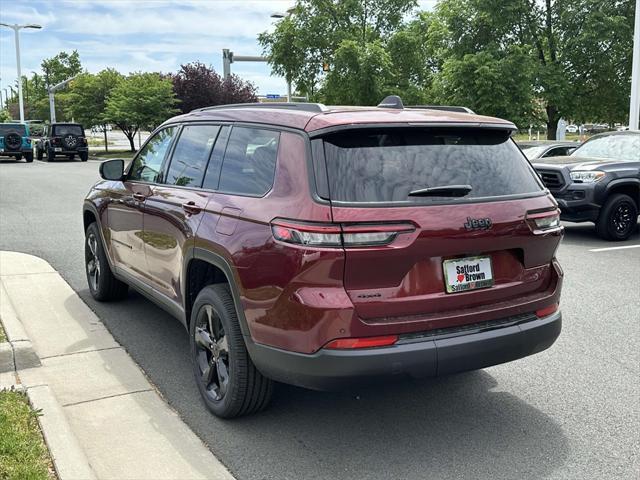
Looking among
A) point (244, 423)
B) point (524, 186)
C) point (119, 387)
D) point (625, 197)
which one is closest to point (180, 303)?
point (119, 387)

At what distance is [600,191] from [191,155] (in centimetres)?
743

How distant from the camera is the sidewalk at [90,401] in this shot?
330cm

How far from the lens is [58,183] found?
796 inches

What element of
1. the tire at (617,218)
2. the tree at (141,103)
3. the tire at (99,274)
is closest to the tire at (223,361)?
the tire at (99,274)

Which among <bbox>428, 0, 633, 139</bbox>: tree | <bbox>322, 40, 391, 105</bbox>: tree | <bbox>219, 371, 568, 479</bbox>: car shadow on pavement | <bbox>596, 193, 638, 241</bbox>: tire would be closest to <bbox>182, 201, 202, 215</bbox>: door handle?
<bbox>219, 371, 568, 479</bbox>: car shadow on pavement

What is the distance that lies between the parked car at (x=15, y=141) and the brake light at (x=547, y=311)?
32.1 metres

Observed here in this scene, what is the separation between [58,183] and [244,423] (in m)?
18.3

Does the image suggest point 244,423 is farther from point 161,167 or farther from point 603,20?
point 603,20

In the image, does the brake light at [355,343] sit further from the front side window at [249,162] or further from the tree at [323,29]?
the tree at [323,29]

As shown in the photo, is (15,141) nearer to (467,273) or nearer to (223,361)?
(223,361)

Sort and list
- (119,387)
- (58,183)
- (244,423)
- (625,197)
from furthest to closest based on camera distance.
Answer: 1. (58,183)
2. (625,197)
3. (119,387)
4. (244,423)

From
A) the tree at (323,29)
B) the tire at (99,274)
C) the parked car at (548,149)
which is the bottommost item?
the tire at (99,274)

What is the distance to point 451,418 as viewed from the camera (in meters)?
3.86

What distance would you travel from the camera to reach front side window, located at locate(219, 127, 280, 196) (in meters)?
3.57
